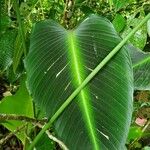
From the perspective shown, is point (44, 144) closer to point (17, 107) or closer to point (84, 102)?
point (17, 107)

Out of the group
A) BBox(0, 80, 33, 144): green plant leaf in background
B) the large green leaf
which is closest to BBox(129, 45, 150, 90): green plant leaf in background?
the large green leaf

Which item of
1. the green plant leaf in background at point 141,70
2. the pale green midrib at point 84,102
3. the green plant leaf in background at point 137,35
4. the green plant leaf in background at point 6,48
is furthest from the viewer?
the green plant leaf in background at point 137,35

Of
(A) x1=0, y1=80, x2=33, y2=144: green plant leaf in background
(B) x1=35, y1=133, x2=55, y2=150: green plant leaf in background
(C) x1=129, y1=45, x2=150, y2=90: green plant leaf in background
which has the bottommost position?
(B) x1=35, y1=133, x2=55, y2=150: green plant leaf in background

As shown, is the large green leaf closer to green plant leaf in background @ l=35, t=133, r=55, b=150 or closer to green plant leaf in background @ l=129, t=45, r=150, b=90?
green plant leaf in background @ l=129, t=45, r=150, b=90

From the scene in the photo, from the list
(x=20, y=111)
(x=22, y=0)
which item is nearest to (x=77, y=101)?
(x=20, y=111)

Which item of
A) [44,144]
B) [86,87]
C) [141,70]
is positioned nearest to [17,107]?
[44,144]

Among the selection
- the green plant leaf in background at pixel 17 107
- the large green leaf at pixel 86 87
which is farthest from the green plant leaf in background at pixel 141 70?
the green plant leaf in background at pixel 17 107

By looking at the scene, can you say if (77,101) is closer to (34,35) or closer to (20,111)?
(34,35)

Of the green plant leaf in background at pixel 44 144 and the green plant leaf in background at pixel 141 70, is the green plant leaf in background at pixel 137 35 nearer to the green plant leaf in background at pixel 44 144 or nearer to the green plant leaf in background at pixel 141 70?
the green plant leaf in background at pixel 141 70
